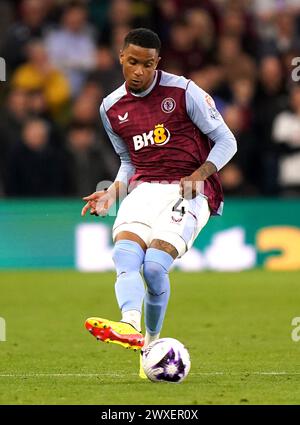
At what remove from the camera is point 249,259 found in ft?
58.5

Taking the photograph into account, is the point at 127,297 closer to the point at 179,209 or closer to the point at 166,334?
the point at 179,209

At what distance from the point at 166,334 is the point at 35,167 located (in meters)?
6.11

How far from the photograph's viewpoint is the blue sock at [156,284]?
28.3ft

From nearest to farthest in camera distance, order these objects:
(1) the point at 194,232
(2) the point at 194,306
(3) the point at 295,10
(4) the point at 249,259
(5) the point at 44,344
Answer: (1) the point at 194,232 < (5) the point at 44,344 < (2) the point at 194,306 < (4) the point at 249,259 < (3) the point at 295,10

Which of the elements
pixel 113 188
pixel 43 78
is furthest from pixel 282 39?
pixel 113 188

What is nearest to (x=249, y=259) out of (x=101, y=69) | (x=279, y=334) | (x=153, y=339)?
(x=101, y=69)

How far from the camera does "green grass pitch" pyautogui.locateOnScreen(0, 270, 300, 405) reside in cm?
828

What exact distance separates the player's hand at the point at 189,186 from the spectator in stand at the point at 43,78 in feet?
31.5

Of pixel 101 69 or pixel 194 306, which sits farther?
pixel 101 69

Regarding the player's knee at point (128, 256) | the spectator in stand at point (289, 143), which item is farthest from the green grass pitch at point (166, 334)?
the spectator in stand at point (289, 143)

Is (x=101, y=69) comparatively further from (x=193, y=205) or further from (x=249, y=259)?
(x=193, y=205)

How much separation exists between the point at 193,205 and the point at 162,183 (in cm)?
28

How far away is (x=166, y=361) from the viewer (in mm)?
8672

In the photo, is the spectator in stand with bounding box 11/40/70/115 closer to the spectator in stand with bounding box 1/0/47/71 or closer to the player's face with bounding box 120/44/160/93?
the spectator in stand with bounding box 1/0/47/71
